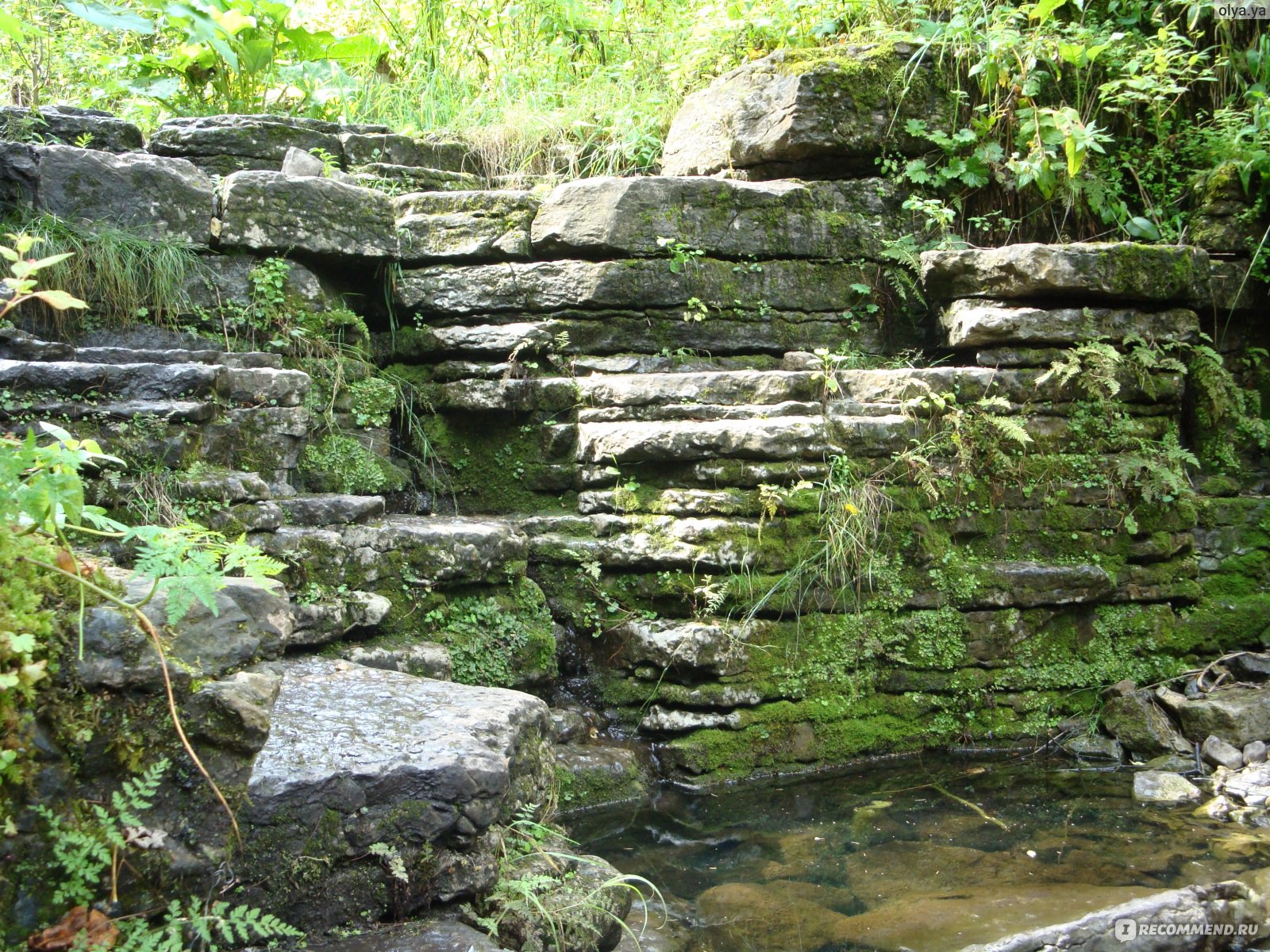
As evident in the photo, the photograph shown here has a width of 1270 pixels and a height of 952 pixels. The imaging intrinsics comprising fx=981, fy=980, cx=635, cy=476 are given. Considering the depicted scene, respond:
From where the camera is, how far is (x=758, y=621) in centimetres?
549

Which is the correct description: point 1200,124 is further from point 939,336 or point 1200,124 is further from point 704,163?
point 704,163

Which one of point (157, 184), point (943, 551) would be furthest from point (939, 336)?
point (157, 184)

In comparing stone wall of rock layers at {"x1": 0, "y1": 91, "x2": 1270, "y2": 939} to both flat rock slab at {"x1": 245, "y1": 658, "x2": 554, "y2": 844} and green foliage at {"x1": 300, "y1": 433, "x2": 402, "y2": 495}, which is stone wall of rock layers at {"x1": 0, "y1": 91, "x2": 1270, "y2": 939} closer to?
green foliage at {"x1": 300, "y1": 433, "x2": 402, "y2": 495}

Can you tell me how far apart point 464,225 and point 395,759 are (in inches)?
170

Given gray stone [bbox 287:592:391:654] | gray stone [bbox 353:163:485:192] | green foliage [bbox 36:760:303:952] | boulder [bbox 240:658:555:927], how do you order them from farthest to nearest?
gray stone [bbox 353:163:485:192]
gray stone [bbox 287:592:391:654]
boulder [bbox 240:658:555:927]
green foliage [bbox 36:760:303:952]

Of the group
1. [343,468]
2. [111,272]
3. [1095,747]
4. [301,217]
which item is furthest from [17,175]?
[1095,747]

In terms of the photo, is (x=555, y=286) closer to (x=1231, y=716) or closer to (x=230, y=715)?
(x=230, y=715)

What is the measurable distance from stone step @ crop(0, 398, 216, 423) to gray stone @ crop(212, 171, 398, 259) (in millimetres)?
1533

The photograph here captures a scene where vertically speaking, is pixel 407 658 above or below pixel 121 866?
below

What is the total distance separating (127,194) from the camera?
555 centimetres

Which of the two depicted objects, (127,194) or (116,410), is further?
(127,194)

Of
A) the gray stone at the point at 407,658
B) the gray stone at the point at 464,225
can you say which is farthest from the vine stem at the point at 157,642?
the gray stone at the point at 464,225

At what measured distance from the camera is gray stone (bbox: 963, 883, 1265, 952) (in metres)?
3.49

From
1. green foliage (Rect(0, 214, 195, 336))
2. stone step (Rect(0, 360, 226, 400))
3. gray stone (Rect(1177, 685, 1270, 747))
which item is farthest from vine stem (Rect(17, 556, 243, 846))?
gray stone (Rect(1177, 685, 1270, 747))
